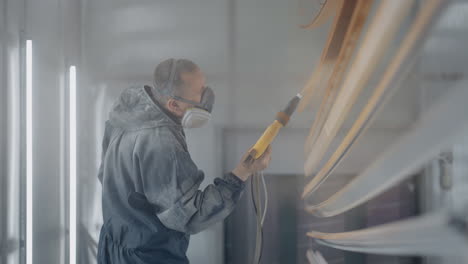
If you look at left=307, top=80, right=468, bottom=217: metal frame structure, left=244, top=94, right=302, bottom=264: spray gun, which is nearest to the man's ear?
left=244, top=94, right=302, bottom=264: spray gun

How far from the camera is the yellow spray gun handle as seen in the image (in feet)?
3.05

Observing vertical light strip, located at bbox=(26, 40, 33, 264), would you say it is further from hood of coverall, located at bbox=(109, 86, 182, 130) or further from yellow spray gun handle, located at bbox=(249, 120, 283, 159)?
yellow spray gun handle, located at bbox=(249, 120, 283, 159)

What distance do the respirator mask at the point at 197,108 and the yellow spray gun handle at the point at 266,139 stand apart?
18 cm

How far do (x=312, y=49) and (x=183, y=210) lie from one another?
0.54 meters

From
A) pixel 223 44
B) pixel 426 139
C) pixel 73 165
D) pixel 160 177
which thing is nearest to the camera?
pixel 426 139

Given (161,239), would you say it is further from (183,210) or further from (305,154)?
(305,154)

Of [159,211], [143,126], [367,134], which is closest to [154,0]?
[143,126]

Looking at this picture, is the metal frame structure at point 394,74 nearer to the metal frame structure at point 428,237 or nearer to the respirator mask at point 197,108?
the metal frame structure at point 428,237

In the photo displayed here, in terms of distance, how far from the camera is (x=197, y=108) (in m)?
0.99

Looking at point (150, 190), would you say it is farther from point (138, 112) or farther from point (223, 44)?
point (223, 44)

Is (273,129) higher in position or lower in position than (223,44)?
lower

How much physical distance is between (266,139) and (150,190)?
348mm

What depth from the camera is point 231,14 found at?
104 cm

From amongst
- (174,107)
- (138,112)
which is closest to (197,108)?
(174,107)
